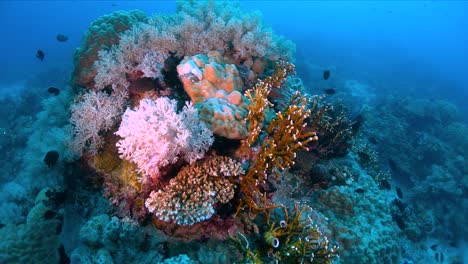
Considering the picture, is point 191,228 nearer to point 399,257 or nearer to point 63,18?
point 399,257

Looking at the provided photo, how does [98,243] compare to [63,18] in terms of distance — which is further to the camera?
[63,18]

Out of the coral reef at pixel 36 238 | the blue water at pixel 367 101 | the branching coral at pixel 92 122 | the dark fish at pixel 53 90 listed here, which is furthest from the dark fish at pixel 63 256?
the dark fish at pixel 53 90

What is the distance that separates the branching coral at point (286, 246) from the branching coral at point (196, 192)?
0.69 meters

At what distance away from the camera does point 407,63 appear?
39719 millimetres

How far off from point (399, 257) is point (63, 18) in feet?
223

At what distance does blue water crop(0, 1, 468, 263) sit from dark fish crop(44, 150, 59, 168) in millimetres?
260

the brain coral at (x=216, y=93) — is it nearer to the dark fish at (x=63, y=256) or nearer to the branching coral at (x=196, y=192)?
the branching coral at (x=196, y=192)

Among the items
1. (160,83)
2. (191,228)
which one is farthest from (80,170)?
(191,228)

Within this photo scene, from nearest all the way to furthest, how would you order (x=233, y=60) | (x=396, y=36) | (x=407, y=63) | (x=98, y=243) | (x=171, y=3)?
(x=98, y=243), (x=233, y=60), (x=407, y=63), (x=396, y=36), (x=171, y=3)

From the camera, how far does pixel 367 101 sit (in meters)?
22.1

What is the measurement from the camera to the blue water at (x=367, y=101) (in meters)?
6.68

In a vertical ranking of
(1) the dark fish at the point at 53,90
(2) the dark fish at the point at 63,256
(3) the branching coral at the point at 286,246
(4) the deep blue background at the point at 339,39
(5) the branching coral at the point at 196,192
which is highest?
(5) the branching coral at the point at 196,192

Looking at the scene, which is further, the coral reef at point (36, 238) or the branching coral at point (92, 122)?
the branching coral at point (92, 122)

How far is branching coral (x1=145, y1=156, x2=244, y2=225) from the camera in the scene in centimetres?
409
